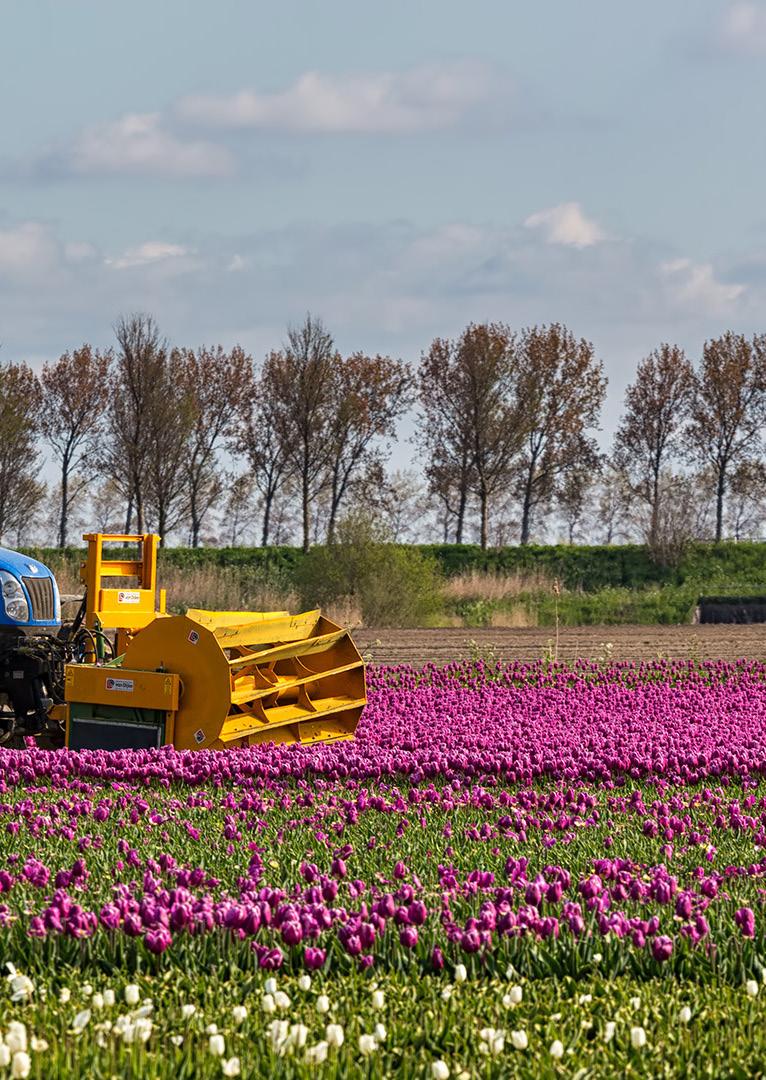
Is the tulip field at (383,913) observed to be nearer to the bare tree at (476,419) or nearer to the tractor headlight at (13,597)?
the tractor headlight at (13,597)

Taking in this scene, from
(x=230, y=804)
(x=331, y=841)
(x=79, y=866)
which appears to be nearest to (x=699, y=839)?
(x=331, y=841)

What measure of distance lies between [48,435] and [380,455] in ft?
41.9

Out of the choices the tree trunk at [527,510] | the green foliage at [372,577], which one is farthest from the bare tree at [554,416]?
the green foliage at [372,577]

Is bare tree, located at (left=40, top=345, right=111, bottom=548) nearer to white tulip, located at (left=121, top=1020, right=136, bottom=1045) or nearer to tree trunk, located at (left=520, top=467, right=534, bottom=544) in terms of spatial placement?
tree trunk, located at (left=520, top=467, right=534, bottom=544)

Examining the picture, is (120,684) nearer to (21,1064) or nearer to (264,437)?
(21,1064)

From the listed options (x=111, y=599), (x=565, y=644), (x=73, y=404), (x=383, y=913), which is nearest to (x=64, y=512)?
(x=73, y=404)

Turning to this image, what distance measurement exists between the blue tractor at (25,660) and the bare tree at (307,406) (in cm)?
3524

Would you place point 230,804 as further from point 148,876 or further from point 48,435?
point 48,435

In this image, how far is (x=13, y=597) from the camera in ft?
38.1

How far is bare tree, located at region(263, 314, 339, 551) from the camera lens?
47844 millimetres

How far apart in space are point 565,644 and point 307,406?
2760 cm

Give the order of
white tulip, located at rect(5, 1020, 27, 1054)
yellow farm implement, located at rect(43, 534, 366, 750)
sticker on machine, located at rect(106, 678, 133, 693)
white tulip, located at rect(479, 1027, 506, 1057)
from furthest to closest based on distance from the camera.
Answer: sticker on machine, located at rect(106, 678, 133, 693) < yellow farm implement, located at rect(43, 534, 366, 750) < white tulip, located at rect(479, 1027, 506, 1057) < white tulip, located at rect(5, 1020, 27, 1054)

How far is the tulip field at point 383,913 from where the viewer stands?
13.3 ft

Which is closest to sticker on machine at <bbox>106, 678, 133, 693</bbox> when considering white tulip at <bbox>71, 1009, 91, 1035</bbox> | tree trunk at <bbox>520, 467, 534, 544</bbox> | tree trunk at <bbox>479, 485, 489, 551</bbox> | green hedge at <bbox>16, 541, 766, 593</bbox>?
white tulip at <bbox>71, 1009, 91, 1035</bbox>
